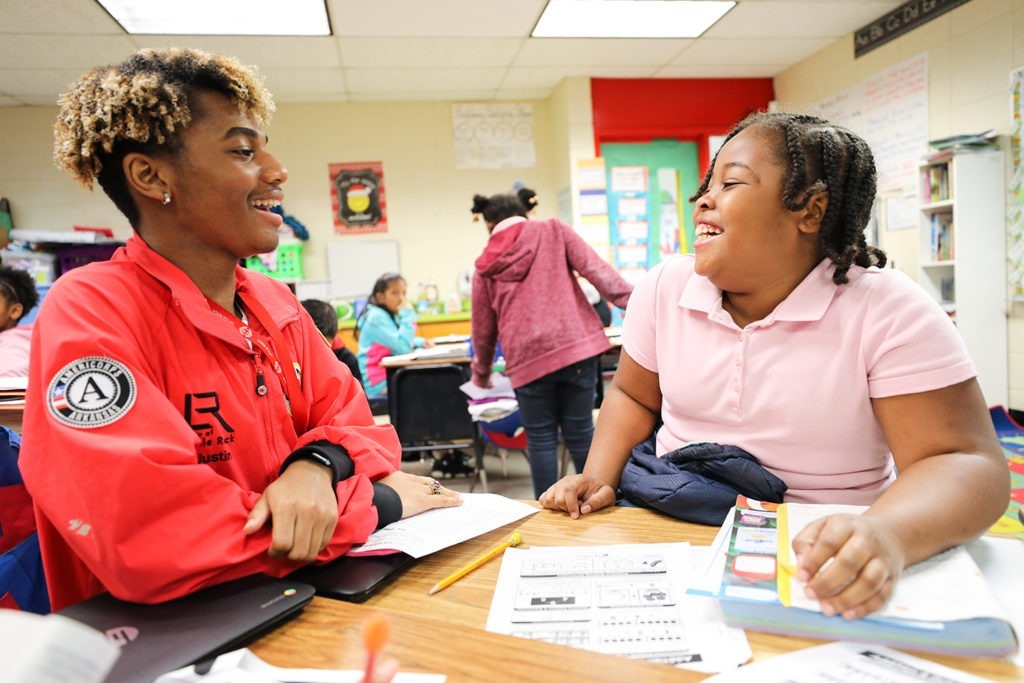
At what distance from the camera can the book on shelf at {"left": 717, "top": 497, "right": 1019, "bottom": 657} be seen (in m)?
0.57

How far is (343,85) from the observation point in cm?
542

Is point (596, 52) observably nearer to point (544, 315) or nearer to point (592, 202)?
point (592, 202)

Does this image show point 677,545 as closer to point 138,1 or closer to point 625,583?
point 625,583

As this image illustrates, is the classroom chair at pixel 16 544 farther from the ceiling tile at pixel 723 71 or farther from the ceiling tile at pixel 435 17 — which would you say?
the ceiling tile at pixel 723 71

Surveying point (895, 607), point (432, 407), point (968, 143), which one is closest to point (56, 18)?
point (432, 407)

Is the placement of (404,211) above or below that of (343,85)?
below

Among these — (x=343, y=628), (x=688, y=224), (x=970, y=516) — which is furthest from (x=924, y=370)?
(x=688, y=224)

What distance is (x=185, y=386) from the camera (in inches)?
35.0

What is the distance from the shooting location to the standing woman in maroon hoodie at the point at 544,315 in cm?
250

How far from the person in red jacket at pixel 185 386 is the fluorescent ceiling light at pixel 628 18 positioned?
3.60 meters

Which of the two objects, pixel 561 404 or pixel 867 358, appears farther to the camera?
pixel 561 404

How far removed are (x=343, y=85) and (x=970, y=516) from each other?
221 inches

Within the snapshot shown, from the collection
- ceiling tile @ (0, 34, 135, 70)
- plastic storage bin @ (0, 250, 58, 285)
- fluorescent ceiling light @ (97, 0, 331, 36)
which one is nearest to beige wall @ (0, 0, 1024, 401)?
plastic storage bin @ (0, 250, 58, 285)

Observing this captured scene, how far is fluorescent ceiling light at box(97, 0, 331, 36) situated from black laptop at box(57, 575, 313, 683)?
3.94 metres
